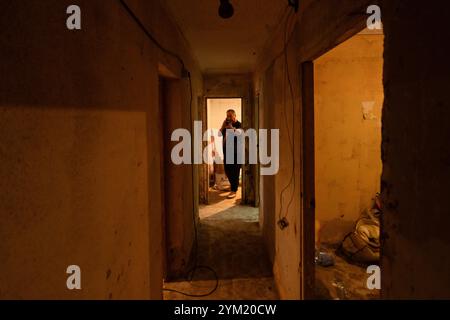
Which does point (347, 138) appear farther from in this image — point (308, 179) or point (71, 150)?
point (71, 150)

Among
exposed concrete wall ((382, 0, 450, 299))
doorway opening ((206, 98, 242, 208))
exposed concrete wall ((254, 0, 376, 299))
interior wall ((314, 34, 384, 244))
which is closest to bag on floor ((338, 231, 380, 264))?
interior wall ((314, 34, 384, 244))

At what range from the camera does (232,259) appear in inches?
133

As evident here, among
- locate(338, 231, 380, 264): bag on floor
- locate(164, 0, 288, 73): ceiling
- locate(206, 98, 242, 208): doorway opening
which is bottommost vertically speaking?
locate(338, 231, 380, 264): bag on floor

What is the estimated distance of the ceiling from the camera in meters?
2.25

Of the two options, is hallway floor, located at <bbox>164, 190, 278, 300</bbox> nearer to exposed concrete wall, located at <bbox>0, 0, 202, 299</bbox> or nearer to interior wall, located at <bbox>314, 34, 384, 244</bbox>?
interior wall, located at <bbox>314, 34, 384, 244</bbox>

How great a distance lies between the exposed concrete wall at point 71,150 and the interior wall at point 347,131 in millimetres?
2724

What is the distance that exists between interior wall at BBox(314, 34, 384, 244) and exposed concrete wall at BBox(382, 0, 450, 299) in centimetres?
283

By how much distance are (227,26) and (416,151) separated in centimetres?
244

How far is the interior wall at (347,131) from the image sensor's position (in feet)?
11.8

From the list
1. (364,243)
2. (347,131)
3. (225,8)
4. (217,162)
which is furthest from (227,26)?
(217,162)

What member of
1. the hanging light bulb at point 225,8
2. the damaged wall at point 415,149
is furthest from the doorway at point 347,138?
the damaged wall at point 415,149

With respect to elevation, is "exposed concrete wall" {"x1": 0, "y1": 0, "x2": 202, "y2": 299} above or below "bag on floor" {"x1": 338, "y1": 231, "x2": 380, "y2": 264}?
above
